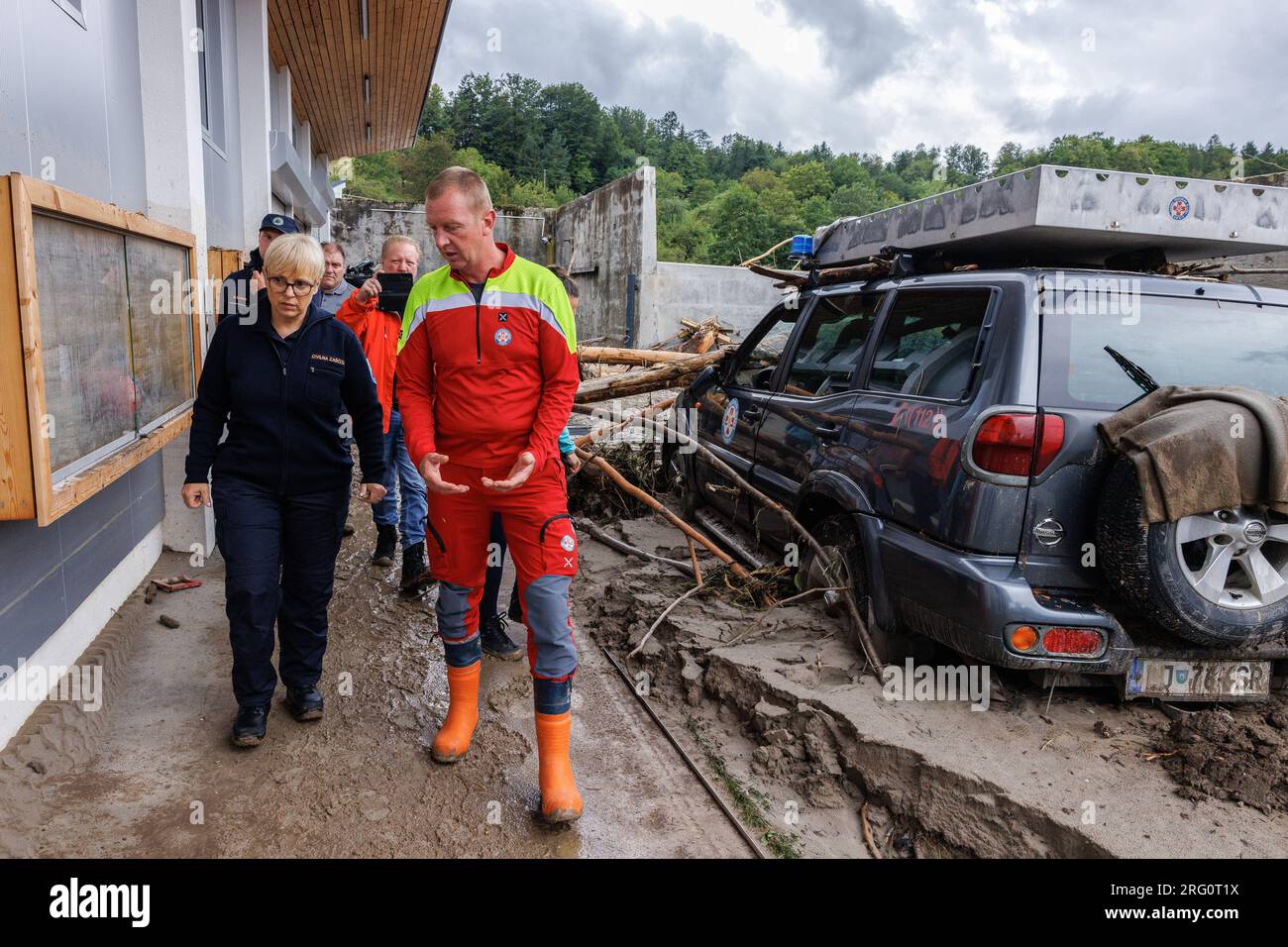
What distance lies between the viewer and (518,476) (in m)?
2.86

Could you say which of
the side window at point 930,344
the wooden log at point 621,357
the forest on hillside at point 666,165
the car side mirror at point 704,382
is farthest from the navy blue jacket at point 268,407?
the forest on hillside at point 666,165

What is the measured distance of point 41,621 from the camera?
331 centimetres

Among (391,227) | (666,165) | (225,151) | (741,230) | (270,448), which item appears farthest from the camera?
(666,165)

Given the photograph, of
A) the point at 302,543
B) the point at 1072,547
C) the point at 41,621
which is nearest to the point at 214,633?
the point at 41,621

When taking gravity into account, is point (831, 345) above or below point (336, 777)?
above

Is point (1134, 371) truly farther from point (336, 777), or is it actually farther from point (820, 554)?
point (336, 777)

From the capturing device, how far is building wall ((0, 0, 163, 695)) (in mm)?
3033

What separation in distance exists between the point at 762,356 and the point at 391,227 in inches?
934

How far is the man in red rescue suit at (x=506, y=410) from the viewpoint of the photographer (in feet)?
9.68

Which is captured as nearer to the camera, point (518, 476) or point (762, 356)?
point (518, 476)

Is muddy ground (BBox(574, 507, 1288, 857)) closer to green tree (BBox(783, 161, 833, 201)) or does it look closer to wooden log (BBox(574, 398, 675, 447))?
wooden log (BBox(574, 398, 675, 447))

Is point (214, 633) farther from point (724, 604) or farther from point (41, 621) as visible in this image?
point (724, 604)

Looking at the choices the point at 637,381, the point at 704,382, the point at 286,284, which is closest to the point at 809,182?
the point at 637,381

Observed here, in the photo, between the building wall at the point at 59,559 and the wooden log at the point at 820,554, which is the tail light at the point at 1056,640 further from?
the building wall at the point at 59,559
